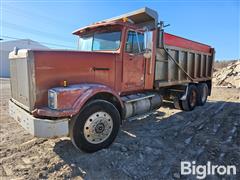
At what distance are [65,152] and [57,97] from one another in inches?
46.4

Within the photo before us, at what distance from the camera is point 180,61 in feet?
23.0

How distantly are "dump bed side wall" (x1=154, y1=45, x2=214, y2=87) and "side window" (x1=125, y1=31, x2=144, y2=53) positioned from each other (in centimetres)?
107

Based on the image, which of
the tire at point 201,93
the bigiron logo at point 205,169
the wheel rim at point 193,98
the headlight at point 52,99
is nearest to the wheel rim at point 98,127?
the headlight at point 52,99

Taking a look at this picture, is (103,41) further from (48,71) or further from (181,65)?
(181,65)

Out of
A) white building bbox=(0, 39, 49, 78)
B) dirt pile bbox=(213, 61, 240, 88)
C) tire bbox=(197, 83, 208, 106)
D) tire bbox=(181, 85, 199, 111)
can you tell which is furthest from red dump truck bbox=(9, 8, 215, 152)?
white building bbox=(0, 39, 49, 78)

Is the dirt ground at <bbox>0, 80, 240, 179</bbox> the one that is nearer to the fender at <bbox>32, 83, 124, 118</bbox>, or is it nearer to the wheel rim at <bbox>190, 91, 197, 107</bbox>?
the fender at <bbox>32, 83, 124, 118</bbox>

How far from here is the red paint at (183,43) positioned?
6226 mm

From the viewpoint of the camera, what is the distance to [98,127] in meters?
Result: 3.77

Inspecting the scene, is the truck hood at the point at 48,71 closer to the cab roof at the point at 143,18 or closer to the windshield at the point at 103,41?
the windshield at the point at 103,41

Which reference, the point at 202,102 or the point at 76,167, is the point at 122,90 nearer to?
the point at 76,167

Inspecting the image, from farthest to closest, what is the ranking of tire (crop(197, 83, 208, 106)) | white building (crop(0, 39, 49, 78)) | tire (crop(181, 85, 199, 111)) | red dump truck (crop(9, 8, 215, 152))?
white building (crop(0, 39, 49, 78))
tire (crop(197, 83, 208, 106))
tire (crop(181, 85, 199, 111))
red dump truck (crop(9, 8, 215, 152))

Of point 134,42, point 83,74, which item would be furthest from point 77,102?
point 134,42

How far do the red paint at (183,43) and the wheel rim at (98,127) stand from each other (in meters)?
3.42

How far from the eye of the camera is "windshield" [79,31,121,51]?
4.63 metres
